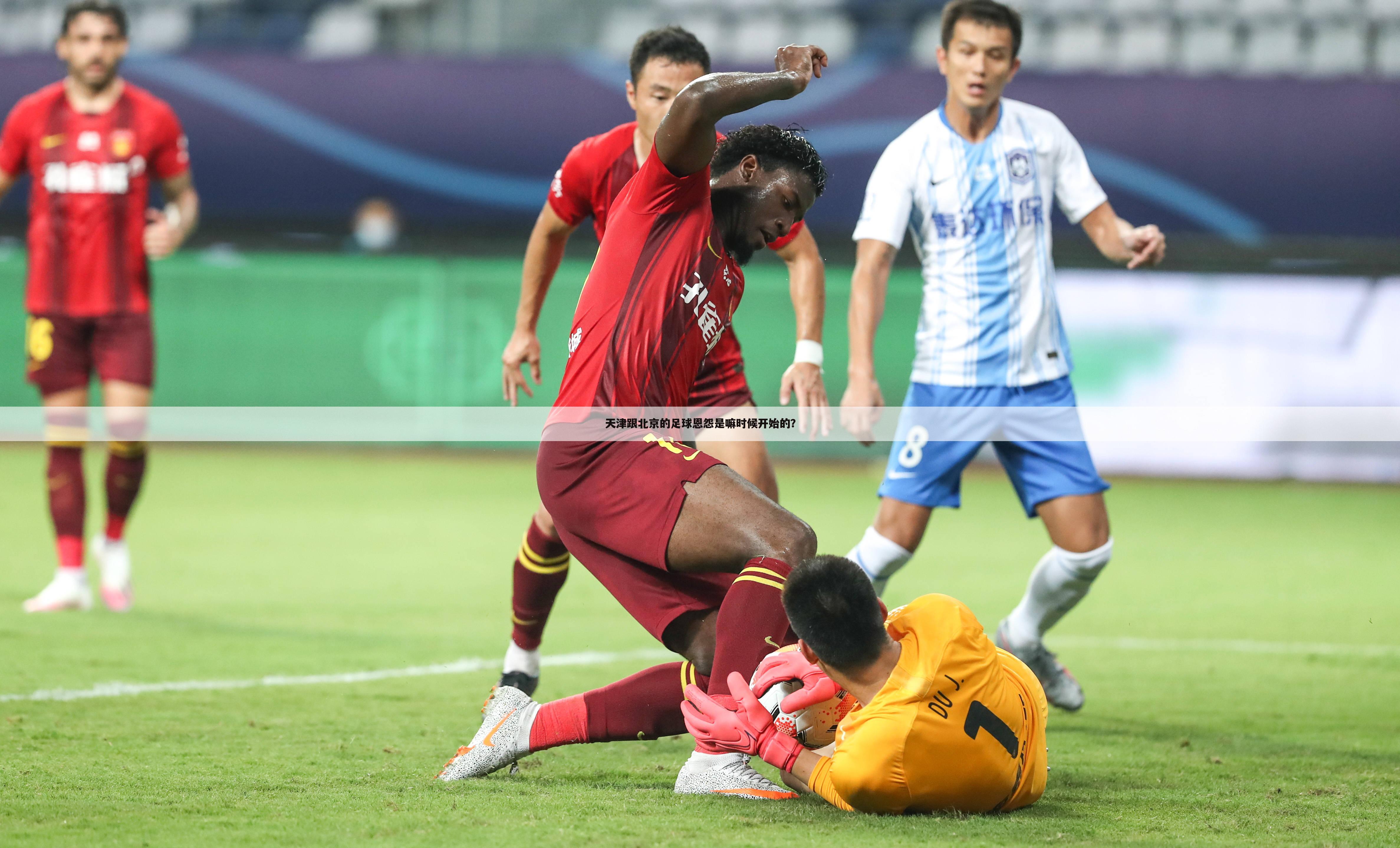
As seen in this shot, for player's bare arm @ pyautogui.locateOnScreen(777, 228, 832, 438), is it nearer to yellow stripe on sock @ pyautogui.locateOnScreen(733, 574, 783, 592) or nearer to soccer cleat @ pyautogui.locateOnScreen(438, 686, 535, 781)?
yellow stripe on sock @ pyautogui.locateOnScreen(733, 574, 783, 592)

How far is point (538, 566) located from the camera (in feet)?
16.8

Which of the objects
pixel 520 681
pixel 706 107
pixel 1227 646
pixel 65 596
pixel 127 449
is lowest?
pixel 65 596

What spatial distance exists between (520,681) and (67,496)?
3.24 m

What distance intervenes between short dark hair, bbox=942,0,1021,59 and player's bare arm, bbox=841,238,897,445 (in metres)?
0.78

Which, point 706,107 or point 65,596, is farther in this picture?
point 65,596

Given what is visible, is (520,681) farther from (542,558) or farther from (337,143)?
(337,143)

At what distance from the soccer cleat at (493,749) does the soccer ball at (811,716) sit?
25.7 inches

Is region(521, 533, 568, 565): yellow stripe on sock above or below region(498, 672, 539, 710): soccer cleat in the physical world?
above

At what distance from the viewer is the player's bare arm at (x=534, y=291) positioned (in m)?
5.32

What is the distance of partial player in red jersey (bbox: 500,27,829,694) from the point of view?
16.5 ft

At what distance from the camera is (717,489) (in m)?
3.83

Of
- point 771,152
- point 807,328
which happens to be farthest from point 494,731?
point 771,152

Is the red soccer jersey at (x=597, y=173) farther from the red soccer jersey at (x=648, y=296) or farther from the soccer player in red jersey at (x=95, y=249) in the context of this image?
the soccer player in red jersey at (x=95, y=249)

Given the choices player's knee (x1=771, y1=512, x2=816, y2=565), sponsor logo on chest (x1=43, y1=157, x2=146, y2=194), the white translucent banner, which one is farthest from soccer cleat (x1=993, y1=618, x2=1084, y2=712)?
sponsor logo on chest (x1=43, y1=157, x2=146, y2=194)
